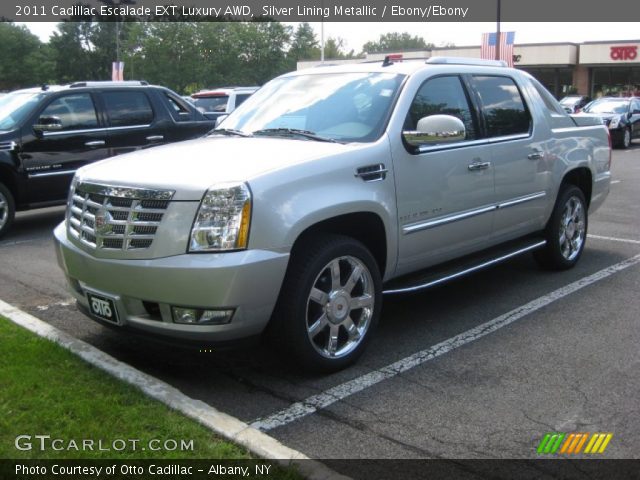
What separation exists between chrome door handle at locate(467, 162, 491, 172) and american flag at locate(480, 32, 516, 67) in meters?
22.0

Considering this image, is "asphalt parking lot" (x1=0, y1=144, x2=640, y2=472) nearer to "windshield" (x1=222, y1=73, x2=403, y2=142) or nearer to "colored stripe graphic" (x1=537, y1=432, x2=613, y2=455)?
"colored stripe graphic" (x1=537, y1=432, x2=613, y2=455)

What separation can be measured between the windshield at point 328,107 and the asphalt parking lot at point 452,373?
1.48 meters

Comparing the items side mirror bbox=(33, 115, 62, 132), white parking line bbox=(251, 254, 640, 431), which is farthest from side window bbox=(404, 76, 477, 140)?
side mirror bbox=(33, 115, 62, 132)

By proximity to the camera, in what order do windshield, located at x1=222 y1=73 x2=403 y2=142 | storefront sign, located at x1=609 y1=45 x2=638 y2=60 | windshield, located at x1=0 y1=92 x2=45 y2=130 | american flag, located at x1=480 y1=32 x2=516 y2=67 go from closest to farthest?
windshield, located at x1=222 y1=73 x2=403 y2=142, windshield, located at x1=0 y1=92 x2=45 y2=130, american flag, located at x1=480 y1=32 x2=516 y2=67, storefront sign, located at x1=609 y1=45 x2=638 y2=60

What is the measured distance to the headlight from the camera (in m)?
3.60

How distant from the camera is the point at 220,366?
432 centimetres

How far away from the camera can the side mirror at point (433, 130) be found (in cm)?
451

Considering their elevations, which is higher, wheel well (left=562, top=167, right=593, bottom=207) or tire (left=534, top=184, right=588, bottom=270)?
wheel well (left=562, top=167, right=593, bottom=207)

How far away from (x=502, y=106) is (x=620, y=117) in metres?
18.7

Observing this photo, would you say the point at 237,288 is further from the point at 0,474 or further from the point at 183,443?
the point at 0,474

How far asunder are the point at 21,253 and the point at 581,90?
135 feet

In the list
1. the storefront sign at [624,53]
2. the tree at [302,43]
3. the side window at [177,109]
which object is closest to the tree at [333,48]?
the tree at [302,43]

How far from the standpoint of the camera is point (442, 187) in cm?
480

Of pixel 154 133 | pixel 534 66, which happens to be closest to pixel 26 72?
pixel 534 66
